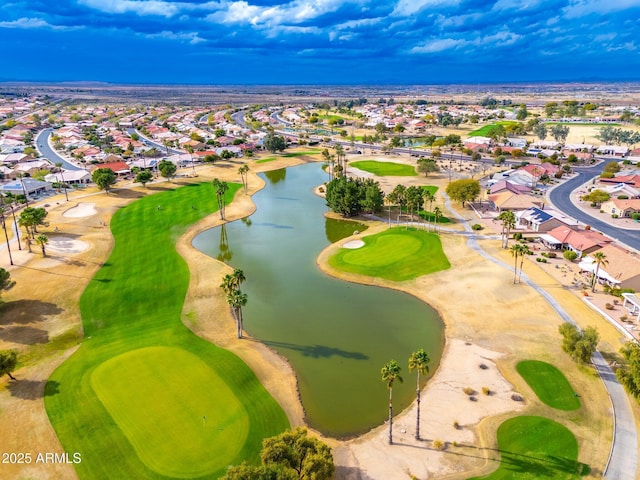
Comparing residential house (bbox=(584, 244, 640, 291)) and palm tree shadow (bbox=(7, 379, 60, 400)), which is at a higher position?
residential house (bbox=(584, 244, 640, 291))

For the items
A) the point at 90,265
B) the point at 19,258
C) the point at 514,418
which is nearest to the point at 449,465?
the point at 514,418

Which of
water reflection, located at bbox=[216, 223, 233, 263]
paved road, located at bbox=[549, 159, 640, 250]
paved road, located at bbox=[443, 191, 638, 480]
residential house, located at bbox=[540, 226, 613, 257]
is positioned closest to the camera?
paved road, located at bbox=[443, 191, 638, 480]

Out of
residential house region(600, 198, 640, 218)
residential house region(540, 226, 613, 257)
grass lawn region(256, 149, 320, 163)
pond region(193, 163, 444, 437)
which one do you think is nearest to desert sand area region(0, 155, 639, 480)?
pond region(193, 163, 444, 437)

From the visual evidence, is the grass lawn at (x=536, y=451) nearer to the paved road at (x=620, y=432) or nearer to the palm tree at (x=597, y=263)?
the paved road at (x=620, y=432)

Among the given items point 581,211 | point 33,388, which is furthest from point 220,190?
point 581,211

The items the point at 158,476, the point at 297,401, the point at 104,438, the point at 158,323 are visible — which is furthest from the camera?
the point at 158,323

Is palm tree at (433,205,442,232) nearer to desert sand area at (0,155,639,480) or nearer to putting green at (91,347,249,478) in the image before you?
desert sand area at (0,155,639,480)

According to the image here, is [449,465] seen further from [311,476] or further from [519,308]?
[519,308]

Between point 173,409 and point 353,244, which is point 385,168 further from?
point 173,409
